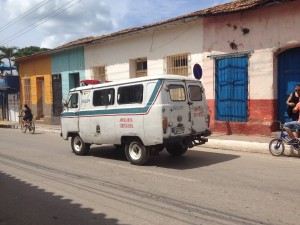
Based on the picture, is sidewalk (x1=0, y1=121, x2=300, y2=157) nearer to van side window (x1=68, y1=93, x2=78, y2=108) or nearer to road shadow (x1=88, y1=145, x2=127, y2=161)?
road shadow (x1=88, y1=145, x2=127, y2=161)

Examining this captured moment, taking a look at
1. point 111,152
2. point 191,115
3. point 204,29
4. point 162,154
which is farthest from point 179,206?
point 204,29

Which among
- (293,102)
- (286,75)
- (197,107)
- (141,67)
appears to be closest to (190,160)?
(197,107)

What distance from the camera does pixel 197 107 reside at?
9.42m

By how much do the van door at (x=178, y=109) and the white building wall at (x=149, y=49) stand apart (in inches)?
256

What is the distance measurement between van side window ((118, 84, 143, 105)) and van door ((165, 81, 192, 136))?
0.76 meters

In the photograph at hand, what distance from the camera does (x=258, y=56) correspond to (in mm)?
13141

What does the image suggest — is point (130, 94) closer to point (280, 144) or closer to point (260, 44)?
point (280, 144)

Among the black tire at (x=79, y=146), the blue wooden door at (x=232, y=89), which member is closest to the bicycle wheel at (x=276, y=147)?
the blue wooden door at (x=232, y=89)

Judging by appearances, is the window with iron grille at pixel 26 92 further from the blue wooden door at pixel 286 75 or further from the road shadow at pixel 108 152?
the blue wooden door at pixel 286 75

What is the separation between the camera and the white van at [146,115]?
28.2ft

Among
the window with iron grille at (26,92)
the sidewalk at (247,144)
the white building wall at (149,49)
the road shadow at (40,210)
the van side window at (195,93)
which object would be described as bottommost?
the road shadow at (40,210)

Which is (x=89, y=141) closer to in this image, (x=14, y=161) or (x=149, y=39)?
(x=14, y=161)

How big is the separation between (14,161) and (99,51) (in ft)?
39.0

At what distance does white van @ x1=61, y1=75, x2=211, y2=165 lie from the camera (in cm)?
860
